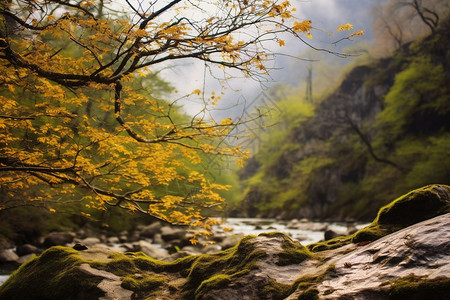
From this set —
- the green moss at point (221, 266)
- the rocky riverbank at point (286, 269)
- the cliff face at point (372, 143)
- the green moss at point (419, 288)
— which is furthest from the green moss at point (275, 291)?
the cliff face at point (372, 143)

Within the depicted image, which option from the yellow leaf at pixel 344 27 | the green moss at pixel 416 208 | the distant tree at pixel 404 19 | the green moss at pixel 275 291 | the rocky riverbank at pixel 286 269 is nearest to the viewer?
the rocky riverbank at pixel 286 269

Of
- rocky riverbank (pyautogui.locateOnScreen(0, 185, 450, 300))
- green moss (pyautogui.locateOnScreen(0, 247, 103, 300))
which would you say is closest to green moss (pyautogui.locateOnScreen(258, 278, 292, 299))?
rocky riverbank (pyautogui.locateOnScreen(0, 185, 450, 300))

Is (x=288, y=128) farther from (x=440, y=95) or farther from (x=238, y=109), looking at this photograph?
(x=238, y=109)

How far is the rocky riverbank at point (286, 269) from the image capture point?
2531 millimetres

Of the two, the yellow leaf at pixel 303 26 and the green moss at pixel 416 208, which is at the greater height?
the yellow leaf at pixel 303 26

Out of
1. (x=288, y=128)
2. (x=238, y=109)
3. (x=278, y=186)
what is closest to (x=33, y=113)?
(x=238, y=109)

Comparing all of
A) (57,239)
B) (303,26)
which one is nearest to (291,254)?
(303,26)

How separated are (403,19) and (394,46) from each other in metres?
3.63

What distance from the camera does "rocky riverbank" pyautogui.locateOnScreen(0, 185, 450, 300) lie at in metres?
2.53

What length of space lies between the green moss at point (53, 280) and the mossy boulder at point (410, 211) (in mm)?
3023

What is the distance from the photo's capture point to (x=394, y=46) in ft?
105

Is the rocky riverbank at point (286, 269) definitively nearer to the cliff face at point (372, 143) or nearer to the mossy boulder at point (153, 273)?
the mossy boulder at point (153, 273)

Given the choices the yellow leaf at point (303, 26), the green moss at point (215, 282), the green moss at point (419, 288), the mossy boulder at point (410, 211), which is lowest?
the green moss at point (215, 282)

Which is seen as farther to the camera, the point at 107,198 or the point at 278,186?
the point at 278,186
